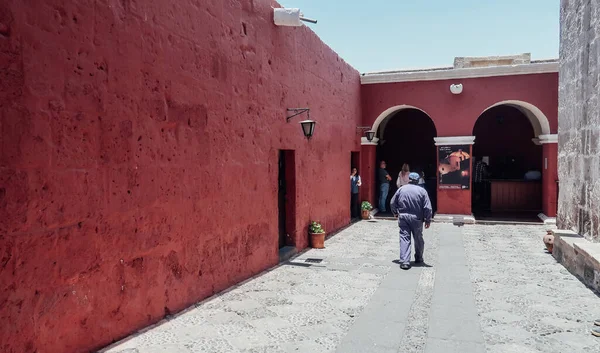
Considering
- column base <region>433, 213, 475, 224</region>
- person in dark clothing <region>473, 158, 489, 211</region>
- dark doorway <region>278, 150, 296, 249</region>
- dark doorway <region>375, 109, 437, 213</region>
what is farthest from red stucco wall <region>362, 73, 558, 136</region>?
dark doorway <region>278, 150, 296, 249</region>

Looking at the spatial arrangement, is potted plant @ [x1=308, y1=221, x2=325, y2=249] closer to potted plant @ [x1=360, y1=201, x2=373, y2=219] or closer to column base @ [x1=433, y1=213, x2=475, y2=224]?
potted plant @ [x1=360, y1=201, x2=373, y2=219]

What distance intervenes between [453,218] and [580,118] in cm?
548

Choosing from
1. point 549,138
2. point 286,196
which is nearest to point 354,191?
point 286,196

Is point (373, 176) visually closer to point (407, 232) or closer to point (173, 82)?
point (407, 232)

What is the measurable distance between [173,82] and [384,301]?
3407mm

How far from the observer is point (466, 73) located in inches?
480

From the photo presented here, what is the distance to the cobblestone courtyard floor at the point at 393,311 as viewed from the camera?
404cm

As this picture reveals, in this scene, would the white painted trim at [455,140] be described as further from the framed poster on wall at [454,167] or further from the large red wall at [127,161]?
the large red wall at [127,161]

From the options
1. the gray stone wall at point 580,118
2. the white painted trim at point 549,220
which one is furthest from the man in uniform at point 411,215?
the white painted trim at point 549,220

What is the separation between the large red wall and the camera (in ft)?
10.3

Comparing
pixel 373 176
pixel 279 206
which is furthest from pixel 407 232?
pixel 373 176

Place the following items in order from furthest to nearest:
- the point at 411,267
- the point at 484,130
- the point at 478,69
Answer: the point at 484,130
the point at 478,69
the point at 411,267

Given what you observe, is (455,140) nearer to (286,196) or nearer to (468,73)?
(468,73)

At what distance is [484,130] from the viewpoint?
55.3 ft
